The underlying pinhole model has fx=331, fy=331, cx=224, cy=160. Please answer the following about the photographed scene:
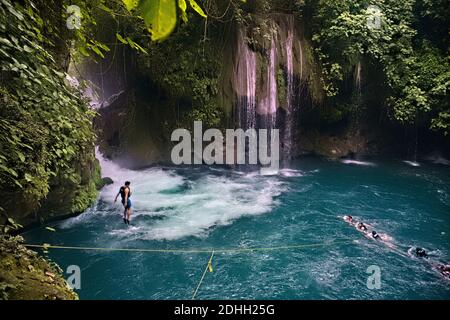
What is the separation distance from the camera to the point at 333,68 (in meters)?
13.3

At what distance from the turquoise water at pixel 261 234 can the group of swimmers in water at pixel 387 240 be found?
4.6 inches

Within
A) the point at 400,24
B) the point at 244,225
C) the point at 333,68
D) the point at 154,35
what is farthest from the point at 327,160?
the point at 154,35

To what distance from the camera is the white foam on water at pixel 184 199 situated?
27.9ft

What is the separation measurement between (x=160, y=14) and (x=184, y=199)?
32.4 feet

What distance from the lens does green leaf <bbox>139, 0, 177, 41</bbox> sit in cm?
82

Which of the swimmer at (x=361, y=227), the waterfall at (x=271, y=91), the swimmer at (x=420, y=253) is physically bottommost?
the swimmer at (x=420, y=253)

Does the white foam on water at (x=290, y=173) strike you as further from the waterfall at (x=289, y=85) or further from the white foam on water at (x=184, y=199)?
the waterfall at (x=289, y=85)

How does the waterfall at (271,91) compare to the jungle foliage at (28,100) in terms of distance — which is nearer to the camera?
the jungle foliage at (28,100)

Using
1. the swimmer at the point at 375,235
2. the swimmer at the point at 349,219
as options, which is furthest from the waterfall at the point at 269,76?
the swimmer at the point at 375,235

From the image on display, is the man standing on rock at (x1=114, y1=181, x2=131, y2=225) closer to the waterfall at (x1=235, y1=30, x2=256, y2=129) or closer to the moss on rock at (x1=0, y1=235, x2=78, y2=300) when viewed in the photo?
the moss on rock at (x1=0, y1=235, x2=78, y2=300)

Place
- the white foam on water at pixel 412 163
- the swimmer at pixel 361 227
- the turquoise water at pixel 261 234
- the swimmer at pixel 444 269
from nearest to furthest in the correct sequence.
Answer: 1. the turquoise water at pixel 261 234
2. the swimmer at pixel 444 269
3. the swimmer at pixel 361 227
4. the white foam on water at pixel 412 163

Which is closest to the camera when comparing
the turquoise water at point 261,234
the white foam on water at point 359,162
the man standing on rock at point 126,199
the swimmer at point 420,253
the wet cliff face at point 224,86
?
the turquoise water at point 261,234
